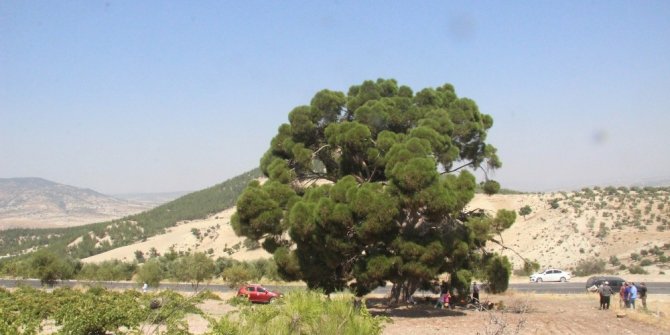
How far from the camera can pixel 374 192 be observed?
65.4 ft

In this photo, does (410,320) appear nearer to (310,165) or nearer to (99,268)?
(310,165)

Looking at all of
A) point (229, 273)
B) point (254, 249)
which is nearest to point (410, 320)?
point (229, 273)

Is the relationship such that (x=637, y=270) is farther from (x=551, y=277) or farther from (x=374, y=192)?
(x=374, y=192)

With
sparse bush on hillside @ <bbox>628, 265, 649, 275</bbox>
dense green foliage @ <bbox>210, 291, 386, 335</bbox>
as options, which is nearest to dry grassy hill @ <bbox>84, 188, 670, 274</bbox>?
sparse bush on hillside @ <bbox>628, 265, 649, 275</bbox>

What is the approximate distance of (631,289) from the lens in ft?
80.2

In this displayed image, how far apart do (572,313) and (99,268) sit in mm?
48319

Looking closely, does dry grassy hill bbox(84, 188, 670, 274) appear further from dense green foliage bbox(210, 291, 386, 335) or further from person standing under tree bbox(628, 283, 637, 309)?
dense green foliage bbox(210, 291, 386, 335)

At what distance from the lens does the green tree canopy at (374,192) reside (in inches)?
781

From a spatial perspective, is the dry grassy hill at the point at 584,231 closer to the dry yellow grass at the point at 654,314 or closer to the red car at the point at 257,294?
the dry yellow grass at the point at 654,314

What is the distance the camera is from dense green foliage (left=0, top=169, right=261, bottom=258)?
10031 cm

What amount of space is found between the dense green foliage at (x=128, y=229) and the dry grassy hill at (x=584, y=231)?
12.8m

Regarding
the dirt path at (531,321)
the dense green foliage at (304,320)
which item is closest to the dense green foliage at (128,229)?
the dirt path at (531,321)

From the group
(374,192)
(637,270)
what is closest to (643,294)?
(374,192)

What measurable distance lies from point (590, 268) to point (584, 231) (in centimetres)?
1177
